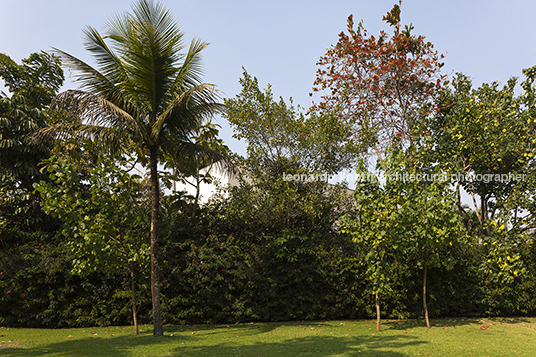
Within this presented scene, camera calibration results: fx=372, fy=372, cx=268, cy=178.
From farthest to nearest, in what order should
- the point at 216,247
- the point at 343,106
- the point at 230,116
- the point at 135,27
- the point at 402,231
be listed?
the point at 343,106 < the point at 230,116 < the point at 216,247 < the point at 402,231 < the point at 135,27

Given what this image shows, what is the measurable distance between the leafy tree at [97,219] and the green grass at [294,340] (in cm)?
186

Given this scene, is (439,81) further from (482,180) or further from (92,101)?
(92,101)

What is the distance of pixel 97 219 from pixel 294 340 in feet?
17.9

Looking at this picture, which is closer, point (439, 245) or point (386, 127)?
point (439, 245)

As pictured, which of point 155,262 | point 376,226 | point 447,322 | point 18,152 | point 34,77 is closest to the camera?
point 155,262

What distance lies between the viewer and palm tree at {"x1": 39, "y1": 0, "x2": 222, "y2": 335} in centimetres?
883

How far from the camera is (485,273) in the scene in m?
12.5

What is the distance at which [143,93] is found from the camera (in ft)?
30.1

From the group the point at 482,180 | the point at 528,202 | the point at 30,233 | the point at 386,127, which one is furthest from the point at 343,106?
the point at 30,233

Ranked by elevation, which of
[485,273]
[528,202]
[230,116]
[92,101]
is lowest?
[485,273]

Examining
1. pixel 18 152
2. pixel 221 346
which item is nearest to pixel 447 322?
pixel 221 346

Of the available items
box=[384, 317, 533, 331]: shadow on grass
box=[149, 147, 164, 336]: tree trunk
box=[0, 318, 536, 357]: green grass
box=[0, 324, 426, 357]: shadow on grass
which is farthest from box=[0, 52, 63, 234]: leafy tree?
box=[384, 317, 533, 331]: shadow on grass

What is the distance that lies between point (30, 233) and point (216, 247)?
6.89 metres

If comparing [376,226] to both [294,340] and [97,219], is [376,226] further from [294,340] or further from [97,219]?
[97,219]
